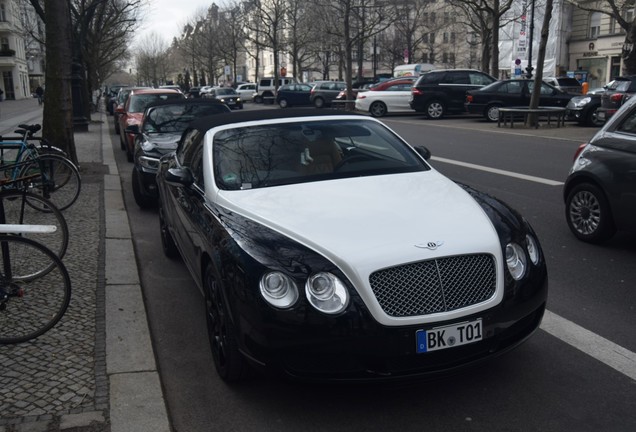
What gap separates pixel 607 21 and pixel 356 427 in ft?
170

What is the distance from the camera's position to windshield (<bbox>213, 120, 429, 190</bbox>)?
15.4 ft

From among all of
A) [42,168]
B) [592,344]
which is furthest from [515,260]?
[42,168]

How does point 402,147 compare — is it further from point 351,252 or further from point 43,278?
point 43,278

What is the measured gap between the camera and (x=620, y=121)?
21.8 ft

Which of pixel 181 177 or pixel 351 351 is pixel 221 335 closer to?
pixel 351 351

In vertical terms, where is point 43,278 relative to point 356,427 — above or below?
above

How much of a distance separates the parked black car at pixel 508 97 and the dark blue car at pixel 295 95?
2109 centimetres

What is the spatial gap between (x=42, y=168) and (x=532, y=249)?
6453 millimetres

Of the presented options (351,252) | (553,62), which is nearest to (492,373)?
(351,252)

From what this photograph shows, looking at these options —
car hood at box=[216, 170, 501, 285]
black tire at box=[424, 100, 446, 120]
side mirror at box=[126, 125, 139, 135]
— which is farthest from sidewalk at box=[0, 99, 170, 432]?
black tire at box=[424, 100, 446, 120]

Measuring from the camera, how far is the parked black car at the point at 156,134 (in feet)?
30.1

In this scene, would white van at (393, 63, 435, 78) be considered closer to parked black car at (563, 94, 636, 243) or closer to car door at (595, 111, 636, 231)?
parked black car at (563, 94, 636, 243)

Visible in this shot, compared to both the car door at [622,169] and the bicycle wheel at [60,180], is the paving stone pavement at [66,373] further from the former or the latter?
the car door at [622,169]

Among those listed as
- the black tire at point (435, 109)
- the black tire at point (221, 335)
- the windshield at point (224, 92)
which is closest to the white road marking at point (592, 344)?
the black tire at point (221, 335)
